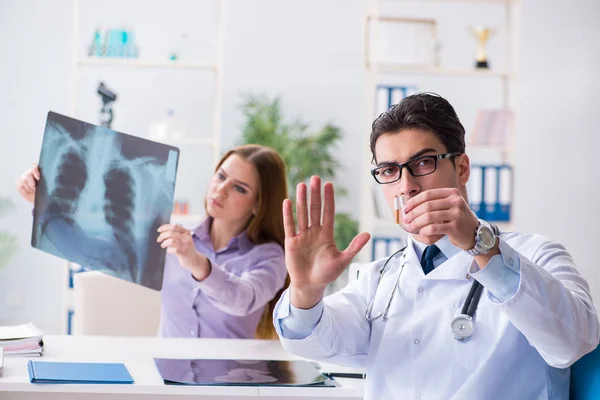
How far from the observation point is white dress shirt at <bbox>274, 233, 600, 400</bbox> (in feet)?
4.04

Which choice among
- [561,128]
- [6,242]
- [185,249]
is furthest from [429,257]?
[6,242]

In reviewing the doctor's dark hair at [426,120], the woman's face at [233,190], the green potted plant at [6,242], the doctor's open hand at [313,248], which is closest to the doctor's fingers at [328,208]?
the doctor's open hand at [313,248]

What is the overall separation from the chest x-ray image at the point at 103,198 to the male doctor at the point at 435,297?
99 cm

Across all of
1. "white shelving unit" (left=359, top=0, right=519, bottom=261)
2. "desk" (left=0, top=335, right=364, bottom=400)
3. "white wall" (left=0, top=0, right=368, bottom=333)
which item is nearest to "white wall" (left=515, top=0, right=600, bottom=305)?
"white shelving unit" (left=359, top=0, right=519, bottom=261)

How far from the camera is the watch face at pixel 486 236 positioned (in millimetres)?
1200

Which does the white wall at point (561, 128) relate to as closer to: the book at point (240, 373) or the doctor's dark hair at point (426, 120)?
the book at point (240, 373)

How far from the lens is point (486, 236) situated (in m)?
1.21

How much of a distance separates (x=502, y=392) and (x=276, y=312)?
45 cm

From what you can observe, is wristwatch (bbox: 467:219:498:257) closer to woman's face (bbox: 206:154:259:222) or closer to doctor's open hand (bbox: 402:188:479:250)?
doctor's open hand (bbox: 402:188:479:250)

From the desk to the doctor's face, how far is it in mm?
609

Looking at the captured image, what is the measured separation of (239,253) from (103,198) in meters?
0.55

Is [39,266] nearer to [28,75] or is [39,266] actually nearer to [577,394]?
[28,75]

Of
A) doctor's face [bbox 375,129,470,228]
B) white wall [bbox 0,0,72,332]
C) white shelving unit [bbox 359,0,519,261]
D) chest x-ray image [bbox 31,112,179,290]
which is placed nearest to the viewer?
doctor's face [bbox 375,129,470,228]

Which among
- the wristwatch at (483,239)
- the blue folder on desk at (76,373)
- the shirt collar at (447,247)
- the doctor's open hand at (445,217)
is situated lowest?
the blue folder on desk at (76,373)
